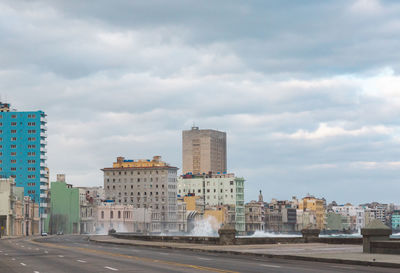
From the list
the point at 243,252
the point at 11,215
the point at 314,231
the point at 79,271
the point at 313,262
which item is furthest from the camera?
the point at 11,215

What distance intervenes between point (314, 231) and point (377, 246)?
89.9 feet

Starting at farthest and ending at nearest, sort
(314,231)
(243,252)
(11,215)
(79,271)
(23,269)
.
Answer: (11,215), (314,231), (243,252), (23,269), (79,271)

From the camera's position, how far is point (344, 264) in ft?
120

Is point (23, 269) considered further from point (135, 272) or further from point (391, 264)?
point (391, 264)

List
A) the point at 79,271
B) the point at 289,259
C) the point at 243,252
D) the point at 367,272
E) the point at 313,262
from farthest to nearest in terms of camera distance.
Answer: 1. the point at 243,252
2. the point at 289,259
3. the point at 313,262
4. the point at 79,271
5. the point at 367,272

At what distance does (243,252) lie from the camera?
49.5m

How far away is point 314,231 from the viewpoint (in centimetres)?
6975

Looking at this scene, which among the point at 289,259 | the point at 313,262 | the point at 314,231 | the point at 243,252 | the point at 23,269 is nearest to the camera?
the point at 23,269

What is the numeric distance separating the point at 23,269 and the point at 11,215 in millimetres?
151409

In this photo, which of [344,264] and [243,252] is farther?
[243,252]

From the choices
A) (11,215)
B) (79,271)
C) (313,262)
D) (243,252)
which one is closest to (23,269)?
(79,271)

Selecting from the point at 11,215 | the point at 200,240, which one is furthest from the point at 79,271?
the point at 11,215

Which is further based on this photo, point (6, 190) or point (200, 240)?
point (6, 190)

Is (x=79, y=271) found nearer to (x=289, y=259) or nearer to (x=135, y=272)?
(x=135, y=272)
